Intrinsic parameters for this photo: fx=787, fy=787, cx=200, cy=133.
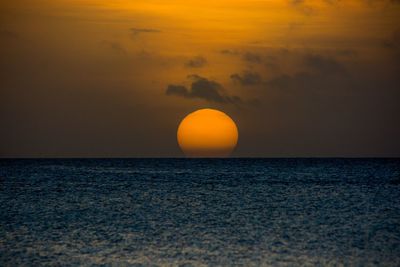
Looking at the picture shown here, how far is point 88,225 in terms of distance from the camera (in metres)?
39.3

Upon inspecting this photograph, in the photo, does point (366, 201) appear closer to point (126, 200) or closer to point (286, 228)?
point (126, 200)

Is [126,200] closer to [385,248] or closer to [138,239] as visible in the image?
[138,239]

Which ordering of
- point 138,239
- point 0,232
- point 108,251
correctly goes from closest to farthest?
point 108,251 < point 138,239 < point 0,232

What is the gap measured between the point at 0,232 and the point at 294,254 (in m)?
14.5

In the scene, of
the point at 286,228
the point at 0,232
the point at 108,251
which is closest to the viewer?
the point at 108,251

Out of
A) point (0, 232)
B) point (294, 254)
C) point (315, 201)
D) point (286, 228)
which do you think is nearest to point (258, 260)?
point (294, 254)

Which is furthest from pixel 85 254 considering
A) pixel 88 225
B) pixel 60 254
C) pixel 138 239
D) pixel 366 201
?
pixel 366 201

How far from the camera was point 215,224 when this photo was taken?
40.2 metres

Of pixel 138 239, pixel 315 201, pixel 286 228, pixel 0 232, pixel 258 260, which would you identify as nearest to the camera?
pixel 258 260

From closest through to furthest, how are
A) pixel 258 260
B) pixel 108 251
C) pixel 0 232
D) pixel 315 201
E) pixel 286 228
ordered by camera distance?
1. pixel 258 260
2. pixel 108 251
3. pixel 0 232
4. pixel 286 228
5. pixel 315 201

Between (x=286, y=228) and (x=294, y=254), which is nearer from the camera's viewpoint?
(x=294, y=254)

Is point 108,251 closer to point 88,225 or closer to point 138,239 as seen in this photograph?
point 138,239

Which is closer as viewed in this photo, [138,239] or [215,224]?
[138,239]

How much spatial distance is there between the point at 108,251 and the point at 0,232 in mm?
8649
